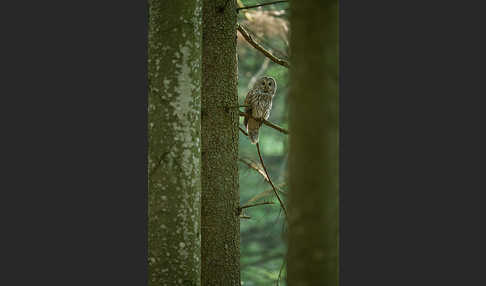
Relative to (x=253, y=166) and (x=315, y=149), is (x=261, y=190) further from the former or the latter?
(x=315, y=149)

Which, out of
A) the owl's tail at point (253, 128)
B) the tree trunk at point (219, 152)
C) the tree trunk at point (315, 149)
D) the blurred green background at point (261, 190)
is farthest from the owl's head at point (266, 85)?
the tree trunk at point (315, 149)

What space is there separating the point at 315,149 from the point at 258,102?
2270mm

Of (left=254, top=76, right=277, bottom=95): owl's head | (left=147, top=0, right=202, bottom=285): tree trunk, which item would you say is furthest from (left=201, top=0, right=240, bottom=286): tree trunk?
(left=254, top=76, right=277, bottom=95): owl's head

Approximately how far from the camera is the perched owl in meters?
4.28

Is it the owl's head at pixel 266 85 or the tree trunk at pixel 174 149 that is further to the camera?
the owl's head at pixel 266 85

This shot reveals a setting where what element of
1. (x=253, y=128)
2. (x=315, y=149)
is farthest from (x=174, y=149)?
(x=253, y=128)

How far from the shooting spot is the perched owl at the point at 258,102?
4277 mm

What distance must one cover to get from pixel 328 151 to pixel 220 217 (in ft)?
4.06

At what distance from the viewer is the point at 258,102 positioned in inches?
169

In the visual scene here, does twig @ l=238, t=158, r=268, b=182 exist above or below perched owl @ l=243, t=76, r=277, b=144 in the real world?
below

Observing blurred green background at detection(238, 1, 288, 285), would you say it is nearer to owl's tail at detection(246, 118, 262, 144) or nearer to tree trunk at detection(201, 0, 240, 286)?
owl's tail at detection(246, 118, 262, 144)

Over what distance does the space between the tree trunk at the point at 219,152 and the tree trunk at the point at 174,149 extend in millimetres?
438

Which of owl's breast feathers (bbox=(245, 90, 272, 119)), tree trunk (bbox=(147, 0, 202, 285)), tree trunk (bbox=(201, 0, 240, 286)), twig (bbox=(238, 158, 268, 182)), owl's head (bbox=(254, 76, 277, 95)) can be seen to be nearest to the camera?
tree trunk (bbox=(147, 0, 202, 285))

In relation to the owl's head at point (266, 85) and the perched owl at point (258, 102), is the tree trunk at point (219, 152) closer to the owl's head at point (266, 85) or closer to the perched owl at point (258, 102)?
the perched owl at point (258, 102)
